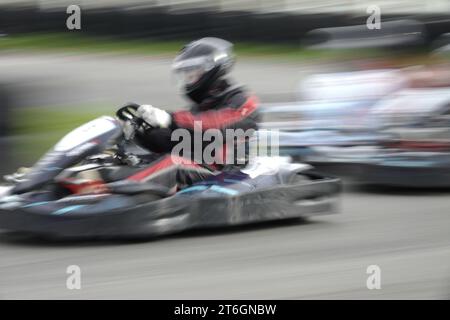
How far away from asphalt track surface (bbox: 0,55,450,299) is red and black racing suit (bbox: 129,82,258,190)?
13.5 inches

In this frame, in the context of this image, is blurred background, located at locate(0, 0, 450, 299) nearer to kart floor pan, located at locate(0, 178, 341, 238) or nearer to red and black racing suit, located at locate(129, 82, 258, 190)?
kart floor pan, located at locate(0, 178, 341, 238)

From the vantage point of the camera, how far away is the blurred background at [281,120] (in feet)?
14.9

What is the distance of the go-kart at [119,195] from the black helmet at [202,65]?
364 mm

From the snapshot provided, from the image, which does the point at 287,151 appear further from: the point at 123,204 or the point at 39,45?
the point at 39,45

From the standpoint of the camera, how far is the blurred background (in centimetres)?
454

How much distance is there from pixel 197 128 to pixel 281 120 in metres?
2.27

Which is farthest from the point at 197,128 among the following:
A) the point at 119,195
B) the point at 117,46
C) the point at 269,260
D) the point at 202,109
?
the point at 117,46

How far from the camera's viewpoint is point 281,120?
25.3 ft

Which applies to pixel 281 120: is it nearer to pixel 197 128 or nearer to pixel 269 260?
pixel 197 128

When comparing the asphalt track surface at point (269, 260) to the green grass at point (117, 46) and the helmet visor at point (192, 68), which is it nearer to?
the helmet visor at point (192, 68)

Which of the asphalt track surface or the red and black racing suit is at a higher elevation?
the red and black racing suit

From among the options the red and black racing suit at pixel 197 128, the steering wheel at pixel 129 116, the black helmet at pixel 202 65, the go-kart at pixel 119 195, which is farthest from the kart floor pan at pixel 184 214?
the black helmet at pixel 202 65

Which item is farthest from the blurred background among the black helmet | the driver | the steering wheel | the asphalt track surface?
the black helmet
